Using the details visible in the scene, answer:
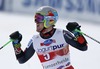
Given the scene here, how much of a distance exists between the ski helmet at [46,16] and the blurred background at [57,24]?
1689 mm

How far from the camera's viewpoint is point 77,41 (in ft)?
14.1

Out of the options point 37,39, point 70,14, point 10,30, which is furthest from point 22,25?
point 37,39

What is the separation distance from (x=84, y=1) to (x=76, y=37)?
5311mm

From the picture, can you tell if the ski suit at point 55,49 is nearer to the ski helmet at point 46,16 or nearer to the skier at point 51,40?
the skier at point 51,40

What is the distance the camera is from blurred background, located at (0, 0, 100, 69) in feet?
20.1

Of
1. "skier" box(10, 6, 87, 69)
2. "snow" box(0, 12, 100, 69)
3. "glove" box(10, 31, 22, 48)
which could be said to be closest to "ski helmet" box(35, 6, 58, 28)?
"skier" box(10, 6, 87, 69)

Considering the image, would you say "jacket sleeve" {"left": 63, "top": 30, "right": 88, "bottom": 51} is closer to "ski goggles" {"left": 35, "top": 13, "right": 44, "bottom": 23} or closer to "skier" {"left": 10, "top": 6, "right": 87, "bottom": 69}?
"skier" {"left": 10, "top": 6, "right": 87, "bottom": 69}

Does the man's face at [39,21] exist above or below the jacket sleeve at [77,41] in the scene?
above

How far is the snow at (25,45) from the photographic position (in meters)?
6.03

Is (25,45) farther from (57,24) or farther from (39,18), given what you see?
(39,18)

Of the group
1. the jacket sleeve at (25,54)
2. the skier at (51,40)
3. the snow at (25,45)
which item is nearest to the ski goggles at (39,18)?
the skier at (51,40)

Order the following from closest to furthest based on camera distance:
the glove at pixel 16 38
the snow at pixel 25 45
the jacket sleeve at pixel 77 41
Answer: the jacket sleeve at pixel 77 41 < the glove at pixel 16 38 < the snow at pixel 25 45

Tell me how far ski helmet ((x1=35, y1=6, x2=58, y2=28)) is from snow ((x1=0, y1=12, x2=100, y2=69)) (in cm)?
169

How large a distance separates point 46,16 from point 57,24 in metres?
3.77
